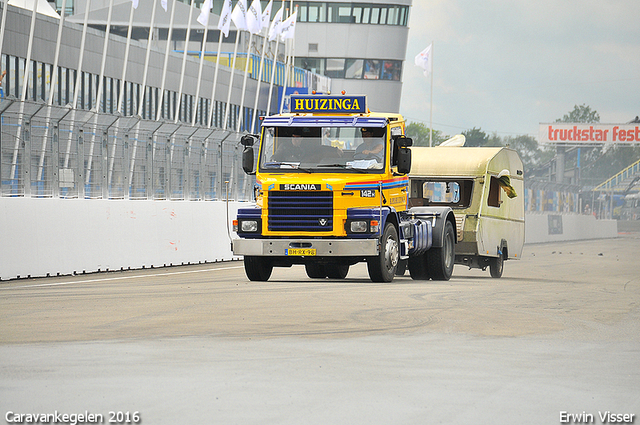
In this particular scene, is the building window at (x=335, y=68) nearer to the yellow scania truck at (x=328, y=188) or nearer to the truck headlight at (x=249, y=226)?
the yellow scania truck at (x=328, y=188)

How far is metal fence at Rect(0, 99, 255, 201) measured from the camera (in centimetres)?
1922

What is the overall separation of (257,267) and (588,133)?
100994 millimetres

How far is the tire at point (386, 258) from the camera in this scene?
18.6 m

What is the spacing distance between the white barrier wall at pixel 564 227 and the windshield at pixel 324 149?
2857 cm

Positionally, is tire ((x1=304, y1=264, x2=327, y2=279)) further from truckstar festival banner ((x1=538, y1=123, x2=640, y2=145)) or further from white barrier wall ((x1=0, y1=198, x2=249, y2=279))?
truckstar festival banner ((x1=538, y1=123, x2=640, y2=145))

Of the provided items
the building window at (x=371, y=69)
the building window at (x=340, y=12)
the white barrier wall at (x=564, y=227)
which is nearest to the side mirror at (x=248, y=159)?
the white barrier wall at (x=564, y=227)

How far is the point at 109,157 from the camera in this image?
73.4 feet

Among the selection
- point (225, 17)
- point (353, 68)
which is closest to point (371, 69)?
point (353, 68)

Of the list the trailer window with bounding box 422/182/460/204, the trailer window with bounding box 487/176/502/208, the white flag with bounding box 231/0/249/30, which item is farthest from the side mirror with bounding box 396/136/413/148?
the white flag with bounding box 231/0/249/30

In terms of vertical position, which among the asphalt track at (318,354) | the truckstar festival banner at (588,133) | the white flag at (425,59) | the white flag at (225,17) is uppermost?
the truckstar festival banner at (588,133)

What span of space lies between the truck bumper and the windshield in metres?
1.21

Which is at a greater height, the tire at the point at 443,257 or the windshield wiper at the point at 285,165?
the windshield wiper at the point at 285,165

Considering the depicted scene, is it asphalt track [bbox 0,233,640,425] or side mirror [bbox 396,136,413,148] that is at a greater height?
side mirror [bbox 396,136,413,148]

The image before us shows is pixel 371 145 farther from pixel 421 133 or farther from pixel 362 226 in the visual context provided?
pixel 421 133
